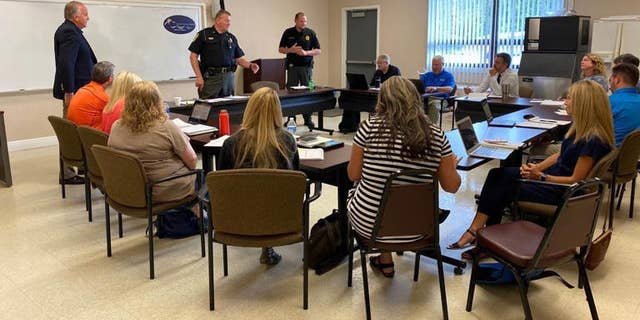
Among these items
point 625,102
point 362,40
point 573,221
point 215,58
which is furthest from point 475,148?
point 362,40

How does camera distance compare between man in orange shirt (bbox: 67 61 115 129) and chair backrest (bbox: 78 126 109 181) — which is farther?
man in orange shirt (bbox: 67 61 115 129)

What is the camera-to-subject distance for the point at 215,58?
224 inches

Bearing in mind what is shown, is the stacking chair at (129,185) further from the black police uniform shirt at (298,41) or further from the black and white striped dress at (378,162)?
the black police uniform shirt at (298,41)

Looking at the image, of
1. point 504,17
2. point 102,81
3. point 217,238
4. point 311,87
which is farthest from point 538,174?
point 504,17

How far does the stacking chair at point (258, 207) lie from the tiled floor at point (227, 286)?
0.85 feet

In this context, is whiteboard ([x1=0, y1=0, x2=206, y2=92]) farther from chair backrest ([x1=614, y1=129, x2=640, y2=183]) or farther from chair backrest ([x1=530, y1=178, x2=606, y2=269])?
chair backrest ([x1=530, y1=178, x2=606, y2=269])

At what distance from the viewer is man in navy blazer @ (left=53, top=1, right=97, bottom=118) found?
4.60 metres

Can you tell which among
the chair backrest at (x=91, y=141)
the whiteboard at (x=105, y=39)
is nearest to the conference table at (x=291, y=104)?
the chair backrest at (x=91, y=141)

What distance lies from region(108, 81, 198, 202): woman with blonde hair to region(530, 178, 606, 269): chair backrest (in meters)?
1.92

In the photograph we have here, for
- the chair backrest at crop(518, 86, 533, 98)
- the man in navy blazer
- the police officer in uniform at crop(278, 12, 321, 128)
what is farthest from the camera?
the police officer in uniform at crop(278, 12, 321, 128)

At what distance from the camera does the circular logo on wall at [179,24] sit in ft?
24.0

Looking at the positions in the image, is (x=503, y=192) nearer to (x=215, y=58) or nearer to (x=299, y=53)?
(x=215, y=58)

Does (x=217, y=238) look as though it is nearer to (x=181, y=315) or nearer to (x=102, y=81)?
(x=181, y=315)

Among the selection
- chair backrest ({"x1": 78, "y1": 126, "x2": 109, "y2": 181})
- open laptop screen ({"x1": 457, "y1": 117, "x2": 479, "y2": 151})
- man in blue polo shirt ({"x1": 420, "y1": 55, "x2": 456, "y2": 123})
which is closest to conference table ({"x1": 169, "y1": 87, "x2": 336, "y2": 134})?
man in blue polo shirt ({"x1": 420, "y1": 55, "x2": 456, "y2": 123})
